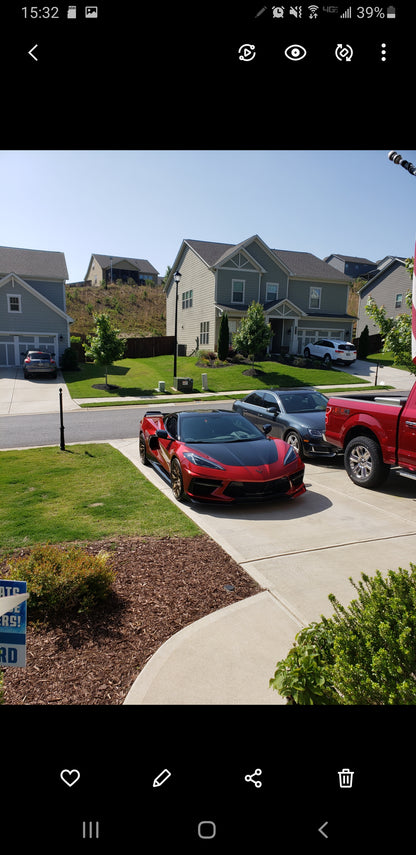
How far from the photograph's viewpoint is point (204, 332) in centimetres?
3616

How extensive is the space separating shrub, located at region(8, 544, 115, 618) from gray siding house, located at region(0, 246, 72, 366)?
31803mm

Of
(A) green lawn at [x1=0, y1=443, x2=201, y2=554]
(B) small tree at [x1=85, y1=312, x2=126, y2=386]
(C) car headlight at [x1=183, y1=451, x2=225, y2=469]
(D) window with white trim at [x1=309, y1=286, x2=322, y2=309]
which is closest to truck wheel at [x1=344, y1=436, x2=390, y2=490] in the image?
(C) car headlight at [x1=183, y1=451, x2=225, y2=469]

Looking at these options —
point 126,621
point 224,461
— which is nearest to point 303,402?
point 224,461

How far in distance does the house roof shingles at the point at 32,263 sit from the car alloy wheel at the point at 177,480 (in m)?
31.8

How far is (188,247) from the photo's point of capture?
125 ft

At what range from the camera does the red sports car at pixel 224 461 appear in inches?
267
